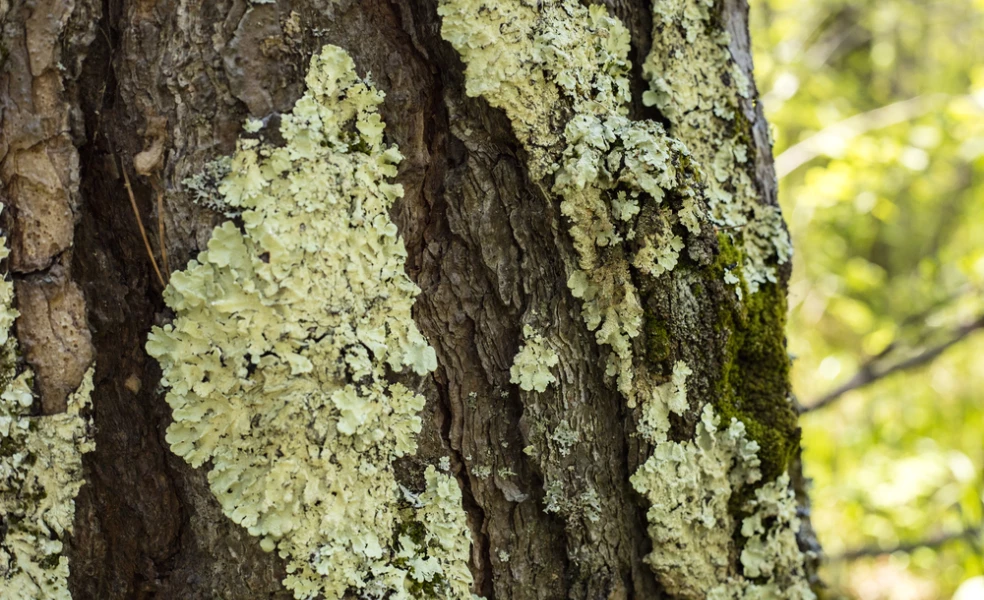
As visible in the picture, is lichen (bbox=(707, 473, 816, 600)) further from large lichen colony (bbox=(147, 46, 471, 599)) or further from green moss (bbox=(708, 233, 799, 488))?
large lichen colony (bbox=(147, 46, 471, 599))

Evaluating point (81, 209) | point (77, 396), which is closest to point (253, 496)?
point (77, 396)

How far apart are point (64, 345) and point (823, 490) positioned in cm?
376

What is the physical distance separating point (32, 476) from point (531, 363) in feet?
2.57

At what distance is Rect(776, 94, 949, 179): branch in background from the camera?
321 centimetres

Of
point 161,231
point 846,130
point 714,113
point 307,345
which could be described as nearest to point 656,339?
point 714,113

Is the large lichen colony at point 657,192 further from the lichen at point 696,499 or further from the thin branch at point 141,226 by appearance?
the thin branch at point 141,226

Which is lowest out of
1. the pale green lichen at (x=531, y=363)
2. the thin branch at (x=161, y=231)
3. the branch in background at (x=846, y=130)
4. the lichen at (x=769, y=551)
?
the lichen at (x=769, y=551)

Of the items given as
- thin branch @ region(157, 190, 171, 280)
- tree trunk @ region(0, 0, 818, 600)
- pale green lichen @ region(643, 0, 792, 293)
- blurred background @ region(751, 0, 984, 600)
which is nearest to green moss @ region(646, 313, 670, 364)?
tree trunk @ region(0, 0, 818, 600)

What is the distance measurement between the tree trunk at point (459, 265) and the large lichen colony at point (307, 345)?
0.11 feet

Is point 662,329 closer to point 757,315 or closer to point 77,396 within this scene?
point 757,315

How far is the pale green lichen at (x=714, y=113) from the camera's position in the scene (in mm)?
1271

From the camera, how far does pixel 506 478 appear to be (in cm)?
121

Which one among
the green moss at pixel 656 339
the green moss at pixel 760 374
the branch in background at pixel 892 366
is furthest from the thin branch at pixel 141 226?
the branch in background at pixel 892 366

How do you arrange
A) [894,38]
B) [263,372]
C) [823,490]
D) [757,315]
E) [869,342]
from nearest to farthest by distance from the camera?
[263,372] → [757,315] → [823,490] → [869,342] → [894,38]
